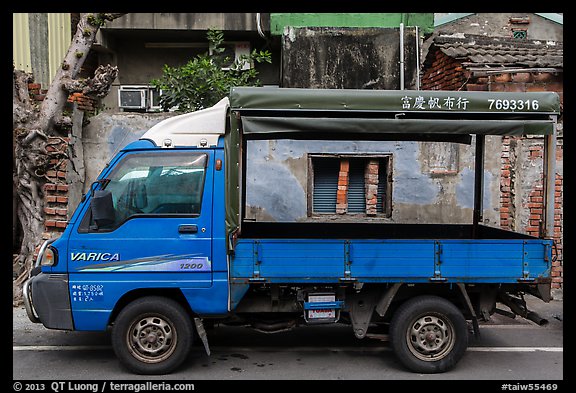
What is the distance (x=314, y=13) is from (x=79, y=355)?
25.1ft

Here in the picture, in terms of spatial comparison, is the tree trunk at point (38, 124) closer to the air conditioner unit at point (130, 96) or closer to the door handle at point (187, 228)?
the air conditioner unit at point (130, 96)

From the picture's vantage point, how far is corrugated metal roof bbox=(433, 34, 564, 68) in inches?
376

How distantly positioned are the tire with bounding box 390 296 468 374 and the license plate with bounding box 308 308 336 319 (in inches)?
23.8

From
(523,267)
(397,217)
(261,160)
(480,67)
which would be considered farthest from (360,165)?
(523,267)

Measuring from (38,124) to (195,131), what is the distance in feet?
12.6

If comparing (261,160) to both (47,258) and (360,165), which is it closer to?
(360,165)

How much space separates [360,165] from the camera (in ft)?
31.5

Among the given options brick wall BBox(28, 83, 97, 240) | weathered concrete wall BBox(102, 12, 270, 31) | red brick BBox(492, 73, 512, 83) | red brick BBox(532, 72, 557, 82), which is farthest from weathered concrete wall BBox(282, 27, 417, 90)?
brick wall BBox(28, 83, 97, 240)

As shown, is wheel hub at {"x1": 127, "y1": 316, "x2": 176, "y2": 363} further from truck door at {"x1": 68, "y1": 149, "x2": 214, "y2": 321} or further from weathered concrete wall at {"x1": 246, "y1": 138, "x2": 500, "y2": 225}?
weathered concrete wall at {"x1": 246, "y1": 138, "x2": 500, "y2": 225}

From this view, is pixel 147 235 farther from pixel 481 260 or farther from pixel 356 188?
pixel 356 188

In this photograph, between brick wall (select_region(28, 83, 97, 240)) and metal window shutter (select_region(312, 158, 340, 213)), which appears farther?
metal window shutter (select_region(312, 158, 340, 213))

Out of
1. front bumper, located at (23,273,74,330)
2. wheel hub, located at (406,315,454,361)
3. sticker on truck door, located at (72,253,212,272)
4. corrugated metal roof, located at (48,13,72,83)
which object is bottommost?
wheel hub, located at (406,315,454,361)

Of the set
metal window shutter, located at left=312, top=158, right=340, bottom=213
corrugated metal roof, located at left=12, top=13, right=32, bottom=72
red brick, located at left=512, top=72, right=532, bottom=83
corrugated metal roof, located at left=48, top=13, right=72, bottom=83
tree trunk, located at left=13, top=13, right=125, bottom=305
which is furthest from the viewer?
corrugated metal roof, located at left=48, top=13, right=72, bottom=83

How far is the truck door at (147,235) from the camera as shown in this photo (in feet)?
17.7
